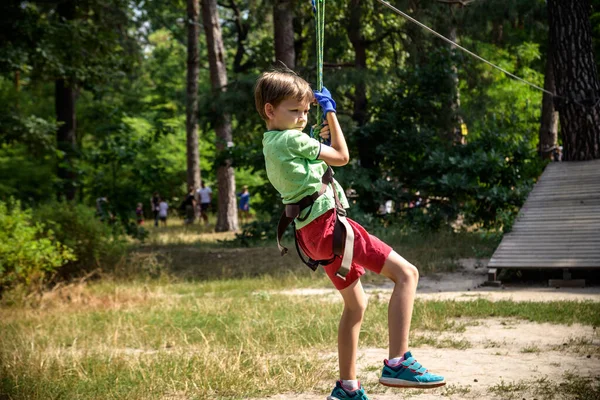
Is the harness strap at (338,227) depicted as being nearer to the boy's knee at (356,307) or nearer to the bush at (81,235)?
the boy's knee at (356,307)

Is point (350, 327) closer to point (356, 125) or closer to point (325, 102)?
point (325, 102)

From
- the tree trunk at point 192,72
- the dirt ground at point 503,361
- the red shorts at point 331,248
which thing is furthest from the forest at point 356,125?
the red shorts at point 331,248

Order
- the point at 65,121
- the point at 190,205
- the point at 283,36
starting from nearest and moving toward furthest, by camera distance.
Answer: the point at 283,36
the point at 65,121
the point at 190,205

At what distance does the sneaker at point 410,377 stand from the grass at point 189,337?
1.08 m

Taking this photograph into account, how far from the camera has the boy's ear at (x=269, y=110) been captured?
15.0 feet

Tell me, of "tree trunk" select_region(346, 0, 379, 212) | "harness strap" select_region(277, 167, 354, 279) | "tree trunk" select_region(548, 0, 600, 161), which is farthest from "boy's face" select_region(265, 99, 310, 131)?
"tree trunk" select_region(346, 0, 379, 212)

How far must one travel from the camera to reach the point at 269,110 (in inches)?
181

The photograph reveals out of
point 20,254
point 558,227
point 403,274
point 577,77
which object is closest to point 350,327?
point 403,274


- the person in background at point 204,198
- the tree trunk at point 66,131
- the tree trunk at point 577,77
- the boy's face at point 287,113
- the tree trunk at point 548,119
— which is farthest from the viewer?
the person in background at point 204,198

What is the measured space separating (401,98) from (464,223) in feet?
11.1

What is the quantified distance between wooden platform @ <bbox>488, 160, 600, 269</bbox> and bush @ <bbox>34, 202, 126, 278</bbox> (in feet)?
20.4

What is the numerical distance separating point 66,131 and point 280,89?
18.2m

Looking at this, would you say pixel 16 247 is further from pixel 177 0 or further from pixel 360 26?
pixel 177 0

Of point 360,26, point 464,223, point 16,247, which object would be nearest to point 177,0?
point 360,26
